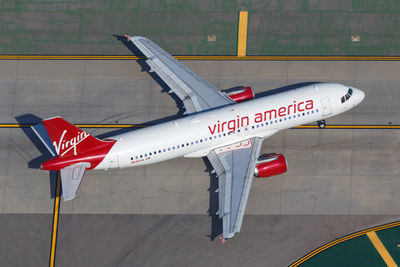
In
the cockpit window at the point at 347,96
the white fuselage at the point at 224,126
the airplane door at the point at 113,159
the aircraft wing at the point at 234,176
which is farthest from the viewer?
the cockpit window at the point at 347,96

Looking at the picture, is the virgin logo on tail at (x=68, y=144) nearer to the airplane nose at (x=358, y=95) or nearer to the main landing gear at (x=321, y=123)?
the main landing gear at (x=321, y=123)

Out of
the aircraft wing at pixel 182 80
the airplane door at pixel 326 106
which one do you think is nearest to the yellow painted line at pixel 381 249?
the airplane door at pixel 326 106

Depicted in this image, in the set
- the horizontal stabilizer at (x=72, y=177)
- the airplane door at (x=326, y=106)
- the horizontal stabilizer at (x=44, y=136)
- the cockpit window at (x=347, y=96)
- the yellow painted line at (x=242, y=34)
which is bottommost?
the horizontal stabilizer at (x=72, y=177)

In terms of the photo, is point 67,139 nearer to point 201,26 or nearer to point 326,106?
point 201,26

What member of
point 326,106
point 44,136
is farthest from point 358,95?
point 44,136

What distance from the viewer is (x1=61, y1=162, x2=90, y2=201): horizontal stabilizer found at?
4211cm

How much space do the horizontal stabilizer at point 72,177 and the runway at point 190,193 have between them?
4311 mm

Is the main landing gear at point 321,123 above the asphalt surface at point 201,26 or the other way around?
the other way around

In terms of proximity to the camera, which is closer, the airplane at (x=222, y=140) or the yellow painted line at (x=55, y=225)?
the airplane at (x=222, y=140)

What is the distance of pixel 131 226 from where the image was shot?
4659 centimetres

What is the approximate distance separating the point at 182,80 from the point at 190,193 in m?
10.5

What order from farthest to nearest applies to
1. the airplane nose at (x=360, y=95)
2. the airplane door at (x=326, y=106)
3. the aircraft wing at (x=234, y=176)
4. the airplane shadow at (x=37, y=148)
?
the airplane shadow at (x=37, y=148)
the airplane nose at (x=360, y=95)
the airplane door at (x=326, y=106)
the aircraft wing at (x=234, y=176)

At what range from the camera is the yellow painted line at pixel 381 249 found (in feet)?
146

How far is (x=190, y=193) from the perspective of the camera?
4706 centimetres
